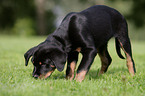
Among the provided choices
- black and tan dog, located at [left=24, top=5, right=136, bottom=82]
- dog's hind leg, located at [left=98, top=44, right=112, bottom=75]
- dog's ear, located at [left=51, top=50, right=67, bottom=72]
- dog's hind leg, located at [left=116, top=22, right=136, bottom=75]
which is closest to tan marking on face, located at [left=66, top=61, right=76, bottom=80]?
black and tan dog, located at [left=24, top=5, right=136, bottom=82]

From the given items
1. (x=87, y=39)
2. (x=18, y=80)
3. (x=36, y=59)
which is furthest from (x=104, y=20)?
(x=18, y=80)

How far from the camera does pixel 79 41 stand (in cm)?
395

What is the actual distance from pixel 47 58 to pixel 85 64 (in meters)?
0.70

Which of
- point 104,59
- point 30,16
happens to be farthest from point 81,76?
point 30,16

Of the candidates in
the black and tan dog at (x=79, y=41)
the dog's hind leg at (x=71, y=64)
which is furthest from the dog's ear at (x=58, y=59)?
the dog's hind leg at (x=71, y=64)

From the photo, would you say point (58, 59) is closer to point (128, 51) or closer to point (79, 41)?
point (79, 41)

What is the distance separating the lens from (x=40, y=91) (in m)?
2.97

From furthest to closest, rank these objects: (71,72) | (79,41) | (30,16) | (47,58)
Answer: (30,16), (71,72), (79,41), (47,58)

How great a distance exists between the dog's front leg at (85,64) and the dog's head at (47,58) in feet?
1.23

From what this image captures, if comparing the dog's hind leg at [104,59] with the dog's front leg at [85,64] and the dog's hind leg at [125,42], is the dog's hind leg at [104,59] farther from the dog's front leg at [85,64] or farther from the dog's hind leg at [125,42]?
the dog's front leg at [85,64]

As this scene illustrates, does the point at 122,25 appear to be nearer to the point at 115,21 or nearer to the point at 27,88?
the point at 115,21

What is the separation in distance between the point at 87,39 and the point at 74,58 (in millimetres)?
631

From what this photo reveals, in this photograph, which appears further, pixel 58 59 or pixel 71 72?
pixel 71 72

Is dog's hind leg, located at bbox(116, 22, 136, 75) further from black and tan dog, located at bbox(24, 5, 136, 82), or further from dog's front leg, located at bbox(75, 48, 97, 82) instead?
dog's front leg, located at bbox(75, 48, 97, 82)
